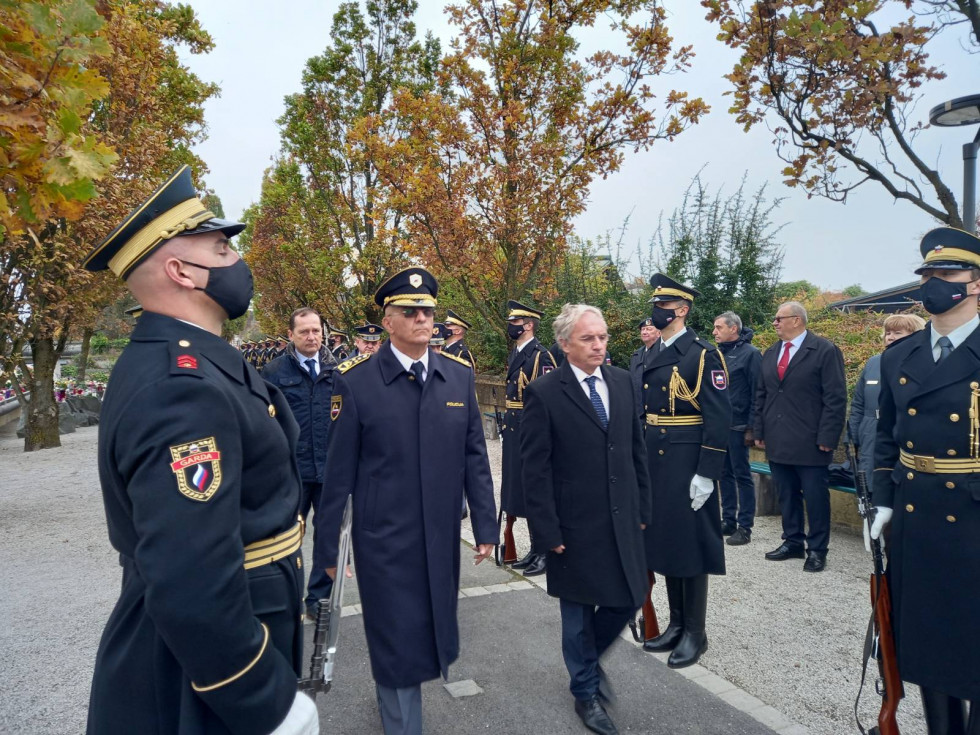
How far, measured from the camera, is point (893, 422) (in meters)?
3.57

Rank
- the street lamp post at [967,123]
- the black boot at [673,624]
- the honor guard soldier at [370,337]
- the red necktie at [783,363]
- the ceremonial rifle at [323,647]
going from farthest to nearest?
1. the honor guard soldier at [370,337]
2. the red necktie at [783,363]
3. the street lamp post at [967,123]
4. the black boot at [673,624]
5. the ceremonial rifle at [323,647]

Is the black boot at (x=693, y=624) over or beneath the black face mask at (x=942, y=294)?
beneath

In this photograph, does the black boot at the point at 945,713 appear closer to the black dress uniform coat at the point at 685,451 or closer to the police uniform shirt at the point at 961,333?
the black dress uniform coat at the point at 685,451

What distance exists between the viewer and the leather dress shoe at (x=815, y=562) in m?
6.20

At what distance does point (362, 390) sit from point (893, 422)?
277 centimetres

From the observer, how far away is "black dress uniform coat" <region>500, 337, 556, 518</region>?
20.9 ft

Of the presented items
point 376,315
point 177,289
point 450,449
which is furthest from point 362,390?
point 376,315

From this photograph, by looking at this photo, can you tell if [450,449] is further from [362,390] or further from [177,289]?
[177,289]

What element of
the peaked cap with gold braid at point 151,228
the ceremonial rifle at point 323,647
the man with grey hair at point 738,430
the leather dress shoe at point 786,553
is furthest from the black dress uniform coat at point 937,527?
the man with grey hair at point 738,430

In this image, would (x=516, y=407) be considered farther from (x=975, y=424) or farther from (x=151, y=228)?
(x=151, y=228)

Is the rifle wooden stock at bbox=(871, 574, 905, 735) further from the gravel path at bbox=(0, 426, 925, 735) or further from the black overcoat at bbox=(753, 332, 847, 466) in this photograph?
the black overcoat at bbox=(753, 332, 847, 466)

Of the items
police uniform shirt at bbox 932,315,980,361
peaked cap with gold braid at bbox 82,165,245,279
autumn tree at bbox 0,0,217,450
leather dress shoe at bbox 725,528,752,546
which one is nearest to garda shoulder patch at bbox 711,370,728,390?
police uniform shirt at bbox 932,315,980,361

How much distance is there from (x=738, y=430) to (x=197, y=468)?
7070mm

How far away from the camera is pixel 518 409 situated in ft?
24.6
